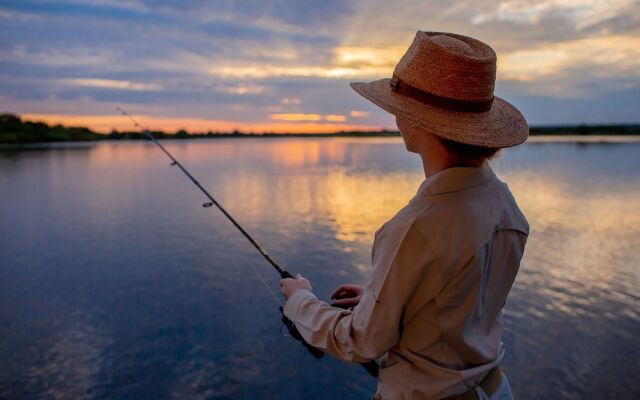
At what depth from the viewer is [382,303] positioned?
130 centimetres

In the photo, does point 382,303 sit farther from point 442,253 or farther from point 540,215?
point 540,215

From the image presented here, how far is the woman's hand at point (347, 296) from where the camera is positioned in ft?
6.27

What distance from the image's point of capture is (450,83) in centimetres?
145

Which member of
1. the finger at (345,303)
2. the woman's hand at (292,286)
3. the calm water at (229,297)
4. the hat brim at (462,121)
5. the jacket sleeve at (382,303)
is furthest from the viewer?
the calm water at (229,297)

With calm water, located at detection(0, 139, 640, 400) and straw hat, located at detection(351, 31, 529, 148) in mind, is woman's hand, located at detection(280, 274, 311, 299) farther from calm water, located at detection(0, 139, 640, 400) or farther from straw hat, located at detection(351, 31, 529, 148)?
calm water, located at detection(0, 139, 640, 400)

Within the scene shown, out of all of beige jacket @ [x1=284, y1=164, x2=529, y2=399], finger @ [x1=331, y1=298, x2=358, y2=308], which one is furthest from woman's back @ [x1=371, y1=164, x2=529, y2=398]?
finger @ [x1=331, y1=298, x2=358, y2=308]

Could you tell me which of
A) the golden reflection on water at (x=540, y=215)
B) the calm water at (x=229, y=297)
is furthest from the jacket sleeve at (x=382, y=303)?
the calm water at (x=229, y=297)

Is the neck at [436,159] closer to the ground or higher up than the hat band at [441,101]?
closer to the ground

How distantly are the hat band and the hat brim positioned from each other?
11 millimetres

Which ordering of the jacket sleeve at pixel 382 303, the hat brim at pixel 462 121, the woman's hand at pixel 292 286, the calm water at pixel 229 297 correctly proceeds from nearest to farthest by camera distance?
the jacket sleeve at pixel 382 303, the hat brim at pixel 462 121, the woman's hand at pixel 292 286, the calm water at pixel 229 297

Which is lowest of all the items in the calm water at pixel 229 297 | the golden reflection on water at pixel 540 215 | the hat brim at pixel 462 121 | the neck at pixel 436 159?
the calm water at pixel 229 297

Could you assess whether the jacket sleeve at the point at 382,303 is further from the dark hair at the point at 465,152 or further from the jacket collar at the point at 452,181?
the dark hair at the point at 465,152

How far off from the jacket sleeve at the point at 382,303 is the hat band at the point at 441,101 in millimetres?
426

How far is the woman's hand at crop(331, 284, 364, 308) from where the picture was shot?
1.91 metres
